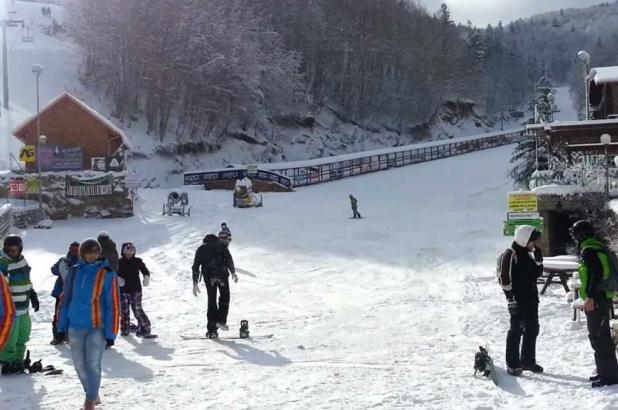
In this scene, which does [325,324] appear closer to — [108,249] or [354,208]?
[108,249]

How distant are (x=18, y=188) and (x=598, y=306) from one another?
25465mm

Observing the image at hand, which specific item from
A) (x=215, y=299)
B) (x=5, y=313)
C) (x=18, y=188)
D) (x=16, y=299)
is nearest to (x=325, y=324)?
(x=215, y=299)

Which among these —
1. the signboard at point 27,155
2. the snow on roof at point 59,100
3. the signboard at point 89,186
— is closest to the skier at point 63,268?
the signboard at point 89,186

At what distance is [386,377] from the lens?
703 cm

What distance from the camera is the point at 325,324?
35.1 ft

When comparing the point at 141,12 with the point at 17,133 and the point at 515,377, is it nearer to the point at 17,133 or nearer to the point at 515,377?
the point at 17,133

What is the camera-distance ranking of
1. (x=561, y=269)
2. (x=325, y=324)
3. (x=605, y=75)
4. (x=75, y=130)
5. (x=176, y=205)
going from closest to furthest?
(x=325, y=324)
(x=561, y=269)
(x=176, y=205)
(x=605, y=75)
(x=75, y=130)

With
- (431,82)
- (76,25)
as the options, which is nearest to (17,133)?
(76,25)

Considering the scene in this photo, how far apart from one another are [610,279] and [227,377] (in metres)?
3.94

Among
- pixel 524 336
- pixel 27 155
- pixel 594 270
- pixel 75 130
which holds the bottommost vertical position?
pixel 524 336

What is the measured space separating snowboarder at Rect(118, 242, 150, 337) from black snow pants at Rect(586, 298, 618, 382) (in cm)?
621

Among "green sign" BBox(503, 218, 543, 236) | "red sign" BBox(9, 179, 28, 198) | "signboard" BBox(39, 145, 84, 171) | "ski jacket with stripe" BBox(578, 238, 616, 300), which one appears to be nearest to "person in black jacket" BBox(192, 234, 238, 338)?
"ski jacket with stripe" BBox(578, 238, 616, 300)

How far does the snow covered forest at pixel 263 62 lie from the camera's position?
1886 inches

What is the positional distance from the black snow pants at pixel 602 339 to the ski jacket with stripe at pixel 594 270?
0.31 feet
